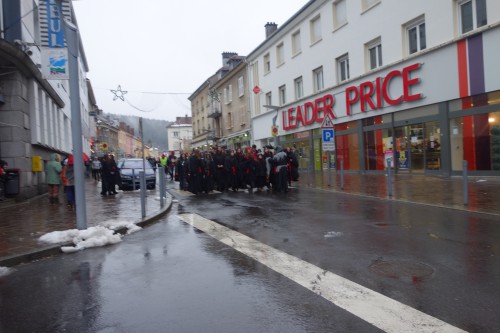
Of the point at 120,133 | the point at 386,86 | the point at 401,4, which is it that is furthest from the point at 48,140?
the point at 120,133

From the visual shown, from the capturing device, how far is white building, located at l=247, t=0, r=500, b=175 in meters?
14.1

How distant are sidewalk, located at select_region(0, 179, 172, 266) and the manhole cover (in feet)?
15.3

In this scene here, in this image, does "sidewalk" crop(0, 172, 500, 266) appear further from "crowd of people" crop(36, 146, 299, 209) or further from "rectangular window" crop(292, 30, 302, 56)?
"rectangular window" crop(292, 30, 302, 56)

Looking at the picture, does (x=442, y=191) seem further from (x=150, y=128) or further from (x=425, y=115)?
(x=150, y=128)

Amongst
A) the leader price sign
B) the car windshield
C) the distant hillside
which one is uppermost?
the distant hillside

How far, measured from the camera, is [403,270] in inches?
186

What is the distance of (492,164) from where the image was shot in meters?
14.0

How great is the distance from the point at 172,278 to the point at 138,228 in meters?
3.52

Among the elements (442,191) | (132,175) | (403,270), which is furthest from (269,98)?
(403,270)

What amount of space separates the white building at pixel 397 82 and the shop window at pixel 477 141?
0.04 meters

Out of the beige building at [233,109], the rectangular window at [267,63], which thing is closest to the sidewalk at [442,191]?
the rectangular window at [267,63]

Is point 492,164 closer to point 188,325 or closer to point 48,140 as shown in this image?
point 188,325

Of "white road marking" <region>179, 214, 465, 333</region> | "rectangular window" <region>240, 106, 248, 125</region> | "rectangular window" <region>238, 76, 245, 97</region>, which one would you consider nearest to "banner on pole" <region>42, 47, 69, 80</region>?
"white road marking" <region>179, 214, 465, 333</region>

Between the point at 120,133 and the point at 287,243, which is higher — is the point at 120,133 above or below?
above
